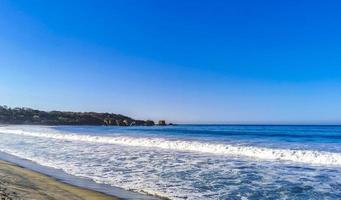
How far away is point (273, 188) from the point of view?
12523 millimetres

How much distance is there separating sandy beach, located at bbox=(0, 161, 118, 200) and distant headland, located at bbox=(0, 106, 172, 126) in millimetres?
117515

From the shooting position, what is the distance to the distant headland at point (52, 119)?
12617 centimetres

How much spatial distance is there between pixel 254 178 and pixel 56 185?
6.98 metres

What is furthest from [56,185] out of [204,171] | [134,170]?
[204,171]

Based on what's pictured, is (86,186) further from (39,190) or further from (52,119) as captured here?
(52,119)

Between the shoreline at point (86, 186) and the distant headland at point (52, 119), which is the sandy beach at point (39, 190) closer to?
the shoreline at point (86, 186)

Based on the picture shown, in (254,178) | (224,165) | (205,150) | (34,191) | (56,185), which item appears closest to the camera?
(34,191)

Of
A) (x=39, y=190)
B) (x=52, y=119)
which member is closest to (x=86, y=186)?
(x=39, y=190)

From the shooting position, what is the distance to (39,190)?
35.5ft

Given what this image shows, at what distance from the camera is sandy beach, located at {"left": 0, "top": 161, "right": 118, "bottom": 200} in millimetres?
9655

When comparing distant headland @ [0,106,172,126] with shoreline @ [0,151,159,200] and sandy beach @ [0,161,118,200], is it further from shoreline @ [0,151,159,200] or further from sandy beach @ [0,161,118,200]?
sandy beach @ [0,161,118,200]

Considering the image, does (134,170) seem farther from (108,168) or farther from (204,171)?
(204,171)

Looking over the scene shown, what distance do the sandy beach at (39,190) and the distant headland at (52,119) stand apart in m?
118

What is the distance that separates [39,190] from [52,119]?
128 meters
